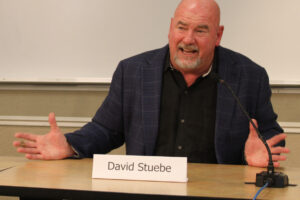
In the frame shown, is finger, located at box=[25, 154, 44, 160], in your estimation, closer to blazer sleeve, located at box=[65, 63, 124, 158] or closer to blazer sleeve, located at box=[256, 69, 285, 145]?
blazer sleeve, located at box=[65, 63, 124, 158]

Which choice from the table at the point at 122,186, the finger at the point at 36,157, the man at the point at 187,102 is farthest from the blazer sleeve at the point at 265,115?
the finger at the point at 36,157

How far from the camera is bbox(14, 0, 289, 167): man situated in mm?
2314

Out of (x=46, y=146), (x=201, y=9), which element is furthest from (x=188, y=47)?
(x=46, y=146)

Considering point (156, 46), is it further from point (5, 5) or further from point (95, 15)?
point (5, 5)

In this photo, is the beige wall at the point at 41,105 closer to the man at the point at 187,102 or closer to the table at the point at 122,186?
the man at the point at 187,102

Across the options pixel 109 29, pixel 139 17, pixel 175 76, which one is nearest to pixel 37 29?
pixel 109 29

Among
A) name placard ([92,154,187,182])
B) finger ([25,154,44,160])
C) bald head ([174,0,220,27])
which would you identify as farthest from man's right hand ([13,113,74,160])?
bald head ([174,0,220,27])

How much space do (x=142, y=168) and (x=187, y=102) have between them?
0.93m

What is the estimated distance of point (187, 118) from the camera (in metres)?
2.39

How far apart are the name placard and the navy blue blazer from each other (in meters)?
0.64

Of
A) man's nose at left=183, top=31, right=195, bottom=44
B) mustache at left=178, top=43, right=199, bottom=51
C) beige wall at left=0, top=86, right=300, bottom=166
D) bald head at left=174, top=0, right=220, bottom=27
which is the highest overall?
bald head at left=174, top=0, right=220, bottom=27

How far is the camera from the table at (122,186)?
53.9 inches

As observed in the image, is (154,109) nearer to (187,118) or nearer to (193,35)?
(187,118)

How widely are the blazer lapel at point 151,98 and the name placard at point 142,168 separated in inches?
29.4
